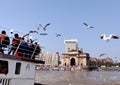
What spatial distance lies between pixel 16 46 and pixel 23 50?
429 mm

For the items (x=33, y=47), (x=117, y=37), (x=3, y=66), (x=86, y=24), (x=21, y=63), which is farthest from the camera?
(x=86, y=24)

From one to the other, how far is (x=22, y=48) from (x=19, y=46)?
0.25m

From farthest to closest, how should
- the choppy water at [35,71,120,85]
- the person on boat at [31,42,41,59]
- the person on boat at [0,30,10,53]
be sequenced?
the choppy water at [35,71,120,85] < the person on boat at [31,42,41,59] < the person on boat at [0,30,10,53]

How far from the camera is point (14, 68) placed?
1251 centimetres

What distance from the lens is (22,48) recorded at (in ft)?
43.9

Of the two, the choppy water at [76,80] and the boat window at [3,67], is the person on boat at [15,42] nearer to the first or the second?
the boat window at [3,67]

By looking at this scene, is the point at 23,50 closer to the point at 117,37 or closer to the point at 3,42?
the point at 3,42

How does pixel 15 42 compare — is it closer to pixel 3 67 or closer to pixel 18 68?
pixel 18 68

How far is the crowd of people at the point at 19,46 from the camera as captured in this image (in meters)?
12.5

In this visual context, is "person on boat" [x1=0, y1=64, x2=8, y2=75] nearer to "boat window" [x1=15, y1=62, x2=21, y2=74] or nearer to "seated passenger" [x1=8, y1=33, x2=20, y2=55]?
"boat window" [x1=15, y1=62, x2=21, y2=74]

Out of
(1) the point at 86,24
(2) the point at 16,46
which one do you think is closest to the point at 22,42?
(2) the point at 16,46

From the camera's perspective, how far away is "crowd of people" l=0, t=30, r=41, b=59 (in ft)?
41.1

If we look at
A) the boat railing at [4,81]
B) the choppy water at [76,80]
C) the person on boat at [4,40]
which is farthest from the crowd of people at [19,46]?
the choppy water at [76,80]

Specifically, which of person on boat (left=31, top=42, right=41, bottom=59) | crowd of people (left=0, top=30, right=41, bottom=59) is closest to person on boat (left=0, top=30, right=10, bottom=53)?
crowd of people (left=0, top=30, right=41, bottom=59)
